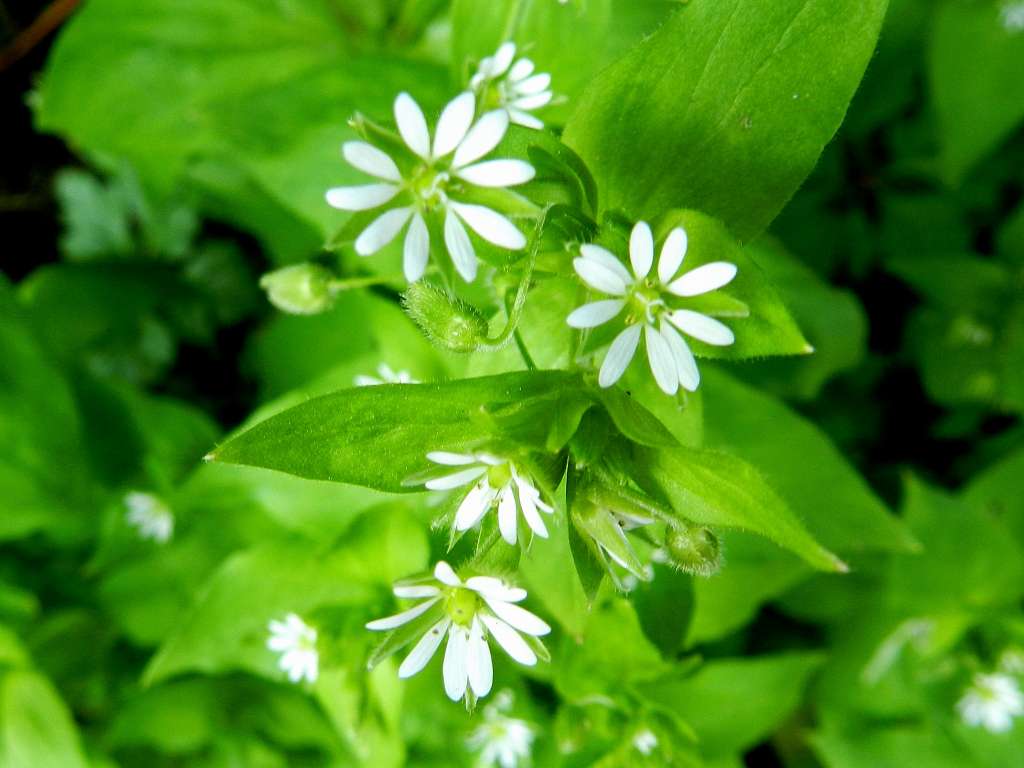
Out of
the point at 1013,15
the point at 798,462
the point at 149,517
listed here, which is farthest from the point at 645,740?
the point at 1013,15

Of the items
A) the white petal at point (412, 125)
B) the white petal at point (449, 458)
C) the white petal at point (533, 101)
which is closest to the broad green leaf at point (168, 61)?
the white petal at point (533, 101)

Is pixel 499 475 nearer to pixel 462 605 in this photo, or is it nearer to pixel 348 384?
pixel 462 605

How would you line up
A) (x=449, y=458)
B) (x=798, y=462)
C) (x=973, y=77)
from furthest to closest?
(x=973, y=77), (x=798, y=462), (x=449, y=458)

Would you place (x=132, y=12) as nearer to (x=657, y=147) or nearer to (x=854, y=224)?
(x=657, y=147)

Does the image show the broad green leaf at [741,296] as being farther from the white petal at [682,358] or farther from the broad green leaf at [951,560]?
the broad green leaf at [951,560]

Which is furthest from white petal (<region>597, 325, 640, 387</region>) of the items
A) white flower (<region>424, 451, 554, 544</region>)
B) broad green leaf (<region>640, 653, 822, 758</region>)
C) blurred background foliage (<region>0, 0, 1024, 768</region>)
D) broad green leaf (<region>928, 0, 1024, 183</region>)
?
broad green leaf (<region>928, 0, 1024, 183</region>)
